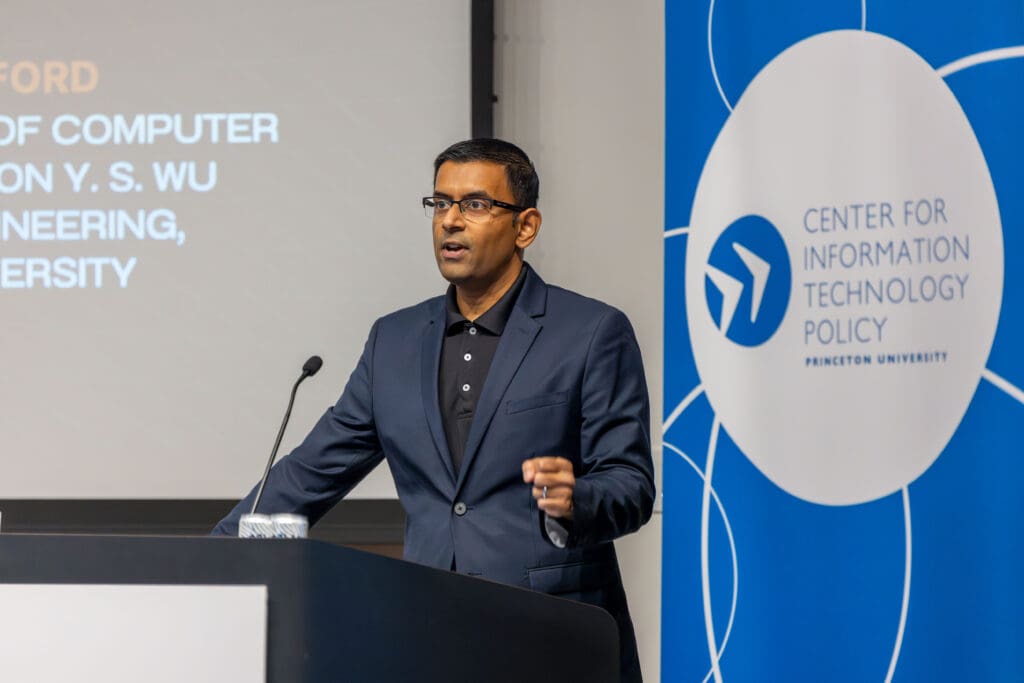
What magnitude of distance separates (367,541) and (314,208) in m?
1.05

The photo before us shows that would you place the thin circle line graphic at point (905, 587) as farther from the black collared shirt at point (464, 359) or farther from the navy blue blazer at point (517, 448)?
the black collared shirt at point (464, 359)

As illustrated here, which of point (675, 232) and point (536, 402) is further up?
point (675, 232)

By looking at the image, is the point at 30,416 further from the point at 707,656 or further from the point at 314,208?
the point at 707,656

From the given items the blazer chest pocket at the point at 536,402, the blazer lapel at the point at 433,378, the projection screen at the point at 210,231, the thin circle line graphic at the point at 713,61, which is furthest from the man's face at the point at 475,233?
the projection screen at the point at 210,231

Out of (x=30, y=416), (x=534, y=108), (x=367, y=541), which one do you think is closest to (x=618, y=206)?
(x=534, y=108)

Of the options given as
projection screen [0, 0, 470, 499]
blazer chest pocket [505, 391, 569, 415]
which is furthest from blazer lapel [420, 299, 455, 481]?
projection screen [0, 0, 470, 499]

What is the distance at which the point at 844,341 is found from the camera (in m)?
3.29

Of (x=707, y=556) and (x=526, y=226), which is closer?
(x=526, y=226)

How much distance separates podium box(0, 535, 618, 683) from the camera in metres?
1.56

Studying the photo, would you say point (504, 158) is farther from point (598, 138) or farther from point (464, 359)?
point (598, 138)

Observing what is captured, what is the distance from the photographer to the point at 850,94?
10.9 feet

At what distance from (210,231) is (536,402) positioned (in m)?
2.05

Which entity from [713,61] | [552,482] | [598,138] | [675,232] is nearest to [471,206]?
[552,482]

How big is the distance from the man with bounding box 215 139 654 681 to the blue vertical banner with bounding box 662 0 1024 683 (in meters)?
0.86
